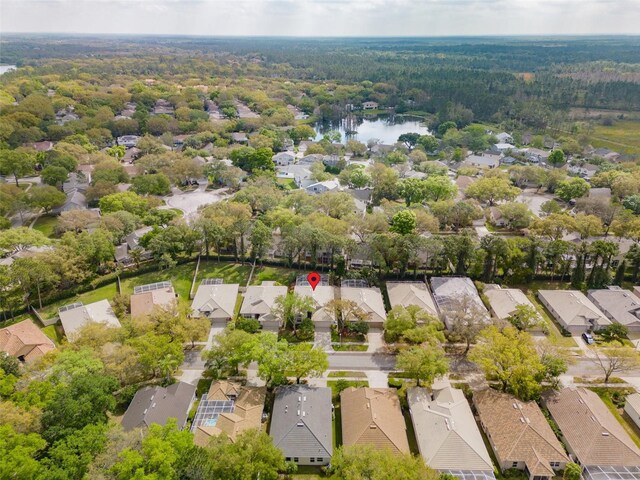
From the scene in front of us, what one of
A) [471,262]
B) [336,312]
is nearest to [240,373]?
[336,312]

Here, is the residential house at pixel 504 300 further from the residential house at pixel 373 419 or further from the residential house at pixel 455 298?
the residential house at pixel 373 419

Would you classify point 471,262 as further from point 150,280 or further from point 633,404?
point 150,280

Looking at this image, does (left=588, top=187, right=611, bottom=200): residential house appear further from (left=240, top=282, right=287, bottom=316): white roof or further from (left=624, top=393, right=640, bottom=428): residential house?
(left=240, top=282, right=287, bottom=316): white roof

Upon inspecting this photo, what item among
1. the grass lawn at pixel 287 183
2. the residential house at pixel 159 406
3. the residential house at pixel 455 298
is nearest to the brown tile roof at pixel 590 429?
the residential house at pixel 455 298

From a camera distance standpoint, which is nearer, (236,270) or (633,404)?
(633,404)

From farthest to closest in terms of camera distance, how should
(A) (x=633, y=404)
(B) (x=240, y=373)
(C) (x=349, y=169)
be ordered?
(C) (x=349, y=169) < (B) (x=240, y=373) < (A) (x=633, y=404)

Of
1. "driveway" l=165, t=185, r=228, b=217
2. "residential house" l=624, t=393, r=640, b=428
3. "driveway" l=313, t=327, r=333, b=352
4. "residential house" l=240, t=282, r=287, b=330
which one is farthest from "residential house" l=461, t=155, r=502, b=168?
"residential house" l=624, t=393, r=640, b=428
